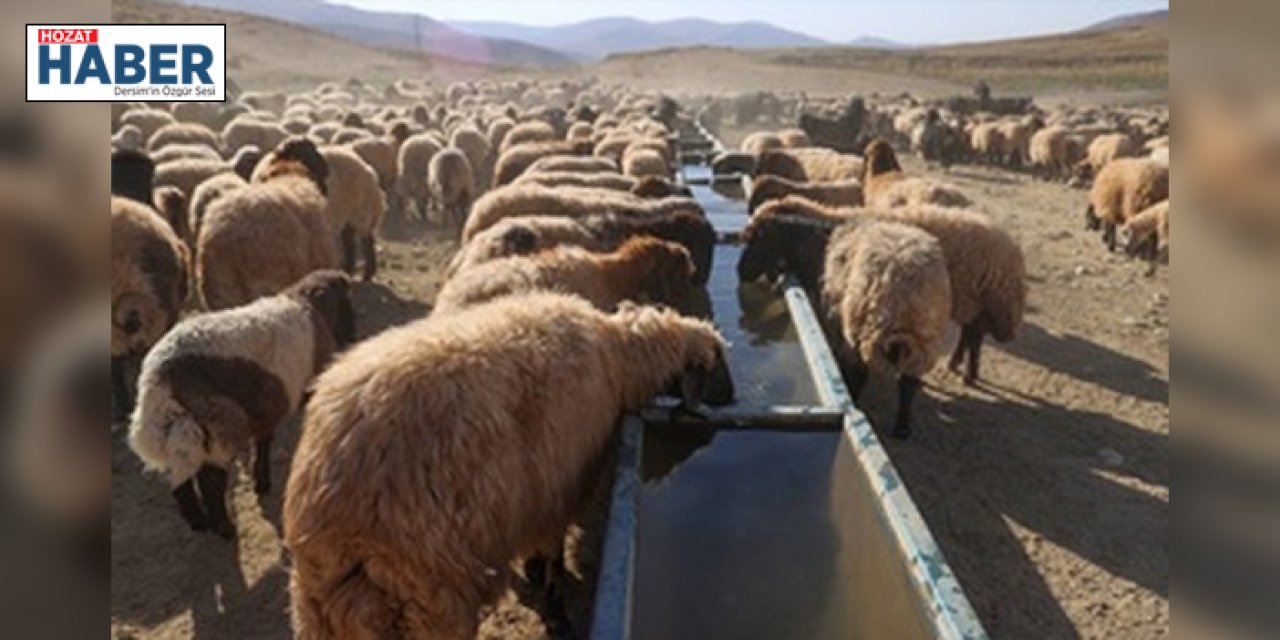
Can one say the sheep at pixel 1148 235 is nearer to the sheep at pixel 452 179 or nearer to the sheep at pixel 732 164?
the sheep at pixel 732 164

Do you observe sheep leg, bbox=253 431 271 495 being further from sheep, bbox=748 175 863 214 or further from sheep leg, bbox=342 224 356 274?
sheep, bbox=748 175 863 214

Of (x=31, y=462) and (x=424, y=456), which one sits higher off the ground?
(x=31, y=462)

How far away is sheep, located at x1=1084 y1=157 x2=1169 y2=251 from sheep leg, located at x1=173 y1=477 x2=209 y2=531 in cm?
1433

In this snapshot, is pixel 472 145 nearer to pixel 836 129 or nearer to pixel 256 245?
pixel 256 245

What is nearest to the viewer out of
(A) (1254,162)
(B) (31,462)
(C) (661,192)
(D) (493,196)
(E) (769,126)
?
(A) (1254,162)

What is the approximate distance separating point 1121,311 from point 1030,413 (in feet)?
14.2

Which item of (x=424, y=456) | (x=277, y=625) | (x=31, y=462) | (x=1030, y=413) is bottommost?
(x=277, y=625)

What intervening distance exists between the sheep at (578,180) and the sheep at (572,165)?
55cm

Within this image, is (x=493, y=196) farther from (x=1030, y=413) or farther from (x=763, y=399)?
(x=1030, y=413)

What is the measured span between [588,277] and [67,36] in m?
4.55

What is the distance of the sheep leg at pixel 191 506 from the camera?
5746mm

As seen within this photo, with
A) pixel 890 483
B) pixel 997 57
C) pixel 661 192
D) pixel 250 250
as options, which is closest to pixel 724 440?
pixel 890 483

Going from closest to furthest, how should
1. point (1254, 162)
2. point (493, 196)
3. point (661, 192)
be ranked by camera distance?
point (1254, 162), point (493, 196), point (661, 192)

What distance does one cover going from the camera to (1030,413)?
8.20 metres
